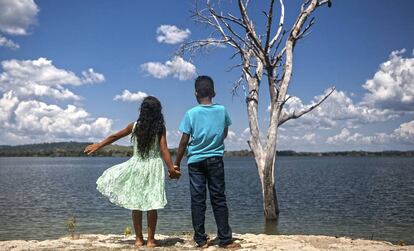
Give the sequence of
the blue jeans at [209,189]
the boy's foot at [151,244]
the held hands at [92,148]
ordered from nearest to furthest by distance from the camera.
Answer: the blue jeans at [209,189]
the boy's foot at [151,244]
the held hands at [92,148]

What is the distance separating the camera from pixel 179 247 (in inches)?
281

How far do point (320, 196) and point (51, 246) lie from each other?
22.1 meters

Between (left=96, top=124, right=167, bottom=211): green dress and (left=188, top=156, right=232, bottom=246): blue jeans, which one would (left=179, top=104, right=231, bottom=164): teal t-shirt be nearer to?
(left=188, top=156, right=232, bottom=246): blue jeans

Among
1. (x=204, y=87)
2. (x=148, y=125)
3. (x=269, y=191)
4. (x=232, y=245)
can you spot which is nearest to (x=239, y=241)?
(x=232, y=245)

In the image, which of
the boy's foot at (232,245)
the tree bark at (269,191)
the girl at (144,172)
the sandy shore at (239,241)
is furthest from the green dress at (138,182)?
the tree bark at (269,191)

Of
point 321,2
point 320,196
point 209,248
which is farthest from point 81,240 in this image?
point 320,196

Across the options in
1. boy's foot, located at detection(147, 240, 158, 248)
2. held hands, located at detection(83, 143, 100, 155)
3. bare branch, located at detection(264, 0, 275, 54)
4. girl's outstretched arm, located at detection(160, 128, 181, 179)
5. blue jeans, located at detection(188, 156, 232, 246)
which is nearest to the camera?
blue jeans, located at detection(188, 156, 232, 246)

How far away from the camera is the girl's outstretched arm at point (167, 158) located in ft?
22.9

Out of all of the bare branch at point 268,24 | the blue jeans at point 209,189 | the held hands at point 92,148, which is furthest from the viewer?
the bare branch at point 268,24

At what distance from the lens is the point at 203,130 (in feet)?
22.4

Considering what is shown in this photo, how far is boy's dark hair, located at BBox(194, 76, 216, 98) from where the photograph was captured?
6.98 meters

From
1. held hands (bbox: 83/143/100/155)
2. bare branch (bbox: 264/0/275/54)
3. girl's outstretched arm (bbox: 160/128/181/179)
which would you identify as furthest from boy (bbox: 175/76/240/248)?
bare branch (bbox: 264/0/275/54)

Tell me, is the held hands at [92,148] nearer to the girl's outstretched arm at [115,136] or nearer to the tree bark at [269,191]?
the girl's outstretched arm at [115,136]

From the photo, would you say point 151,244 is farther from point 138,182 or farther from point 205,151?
point 205,151
